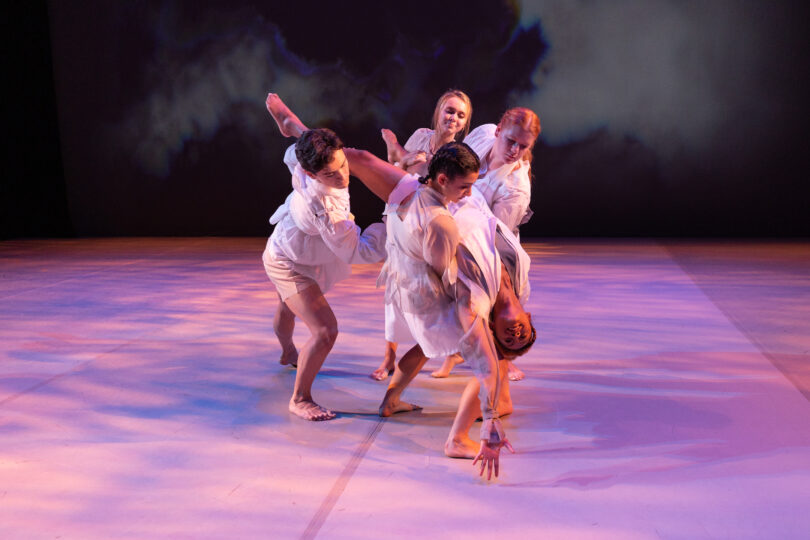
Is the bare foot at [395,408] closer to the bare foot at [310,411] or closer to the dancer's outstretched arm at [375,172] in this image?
the bare foot at [310,411]

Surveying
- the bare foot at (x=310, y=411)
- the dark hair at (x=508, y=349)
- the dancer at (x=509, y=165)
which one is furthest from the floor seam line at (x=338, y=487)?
the dancer at (x=509, y=165)

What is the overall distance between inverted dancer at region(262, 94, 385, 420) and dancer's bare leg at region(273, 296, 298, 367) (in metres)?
0.42

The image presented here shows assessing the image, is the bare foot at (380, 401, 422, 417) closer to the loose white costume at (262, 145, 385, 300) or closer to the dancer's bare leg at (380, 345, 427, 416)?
the dancer's bare leg at (380, 345, 427, 416)

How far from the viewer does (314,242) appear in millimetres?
3191

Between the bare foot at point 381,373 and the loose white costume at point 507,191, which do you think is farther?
the bare foot at point 381,373

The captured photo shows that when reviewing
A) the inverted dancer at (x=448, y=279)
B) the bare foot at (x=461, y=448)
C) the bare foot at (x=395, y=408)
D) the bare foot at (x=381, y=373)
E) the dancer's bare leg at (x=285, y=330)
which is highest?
the inverted dancer at (x=448, y=279)

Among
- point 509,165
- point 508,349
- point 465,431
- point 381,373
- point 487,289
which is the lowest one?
point 381,373

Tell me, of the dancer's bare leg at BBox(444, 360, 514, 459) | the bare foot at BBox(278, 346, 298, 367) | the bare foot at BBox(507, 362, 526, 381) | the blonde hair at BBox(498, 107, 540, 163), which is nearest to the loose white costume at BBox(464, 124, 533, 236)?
the blonde hair at BBox(498, 107, 540, 163)

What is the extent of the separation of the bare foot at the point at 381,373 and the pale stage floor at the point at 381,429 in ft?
0.27

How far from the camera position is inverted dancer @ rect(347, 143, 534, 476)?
2.40 m

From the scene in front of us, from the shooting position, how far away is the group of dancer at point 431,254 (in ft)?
7.98

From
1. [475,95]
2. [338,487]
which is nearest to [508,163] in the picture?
[338,487]

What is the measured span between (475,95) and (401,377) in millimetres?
6674

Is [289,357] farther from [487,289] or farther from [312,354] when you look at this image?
[487,289]
